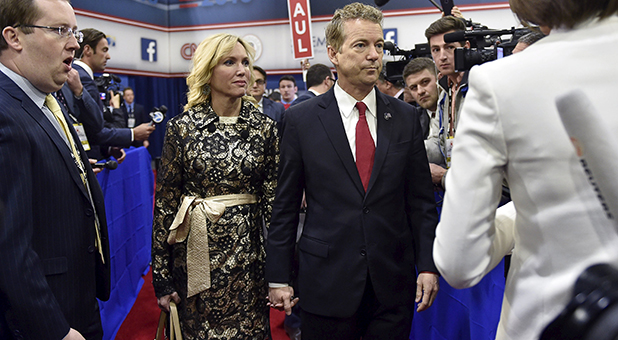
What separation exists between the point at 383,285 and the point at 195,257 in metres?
0.89

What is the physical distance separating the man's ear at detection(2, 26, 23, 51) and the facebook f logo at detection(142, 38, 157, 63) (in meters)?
10.1

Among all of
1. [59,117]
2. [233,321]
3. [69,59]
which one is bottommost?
[233,321]

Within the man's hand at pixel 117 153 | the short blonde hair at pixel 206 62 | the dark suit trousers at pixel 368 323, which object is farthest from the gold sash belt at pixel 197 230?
the man's hand at pixel 117 153

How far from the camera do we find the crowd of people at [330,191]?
0.81 meters

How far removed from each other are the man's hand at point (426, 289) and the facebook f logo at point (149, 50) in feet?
34.5

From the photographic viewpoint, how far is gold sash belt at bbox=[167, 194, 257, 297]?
82.4 inches

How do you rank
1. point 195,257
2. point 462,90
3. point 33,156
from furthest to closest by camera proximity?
point 462,90 < point 195,257 < point 33,156

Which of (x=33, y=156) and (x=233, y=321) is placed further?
(x=233, y=321)

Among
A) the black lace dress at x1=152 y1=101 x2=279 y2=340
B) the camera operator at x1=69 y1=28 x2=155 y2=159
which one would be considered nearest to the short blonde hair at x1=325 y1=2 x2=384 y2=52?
the black lace dress at x1=152 y1=101 x2=279 y2=340

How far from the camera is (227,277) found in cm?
214

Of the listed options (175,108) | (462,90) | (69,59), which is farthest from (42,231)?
(175,108)

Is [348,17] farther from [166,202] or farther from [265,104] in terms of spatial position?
[265,104]

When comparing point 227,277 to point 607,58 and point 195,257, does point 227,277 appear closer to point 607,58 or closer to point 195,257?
point 195,257

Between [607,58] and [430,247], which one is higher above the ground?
[607,58]
